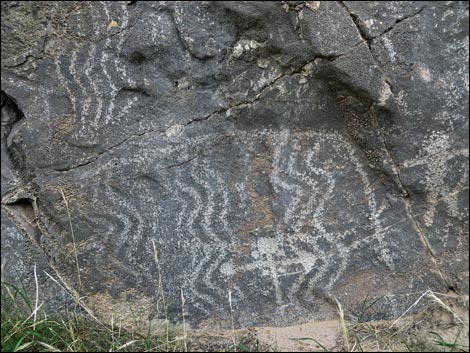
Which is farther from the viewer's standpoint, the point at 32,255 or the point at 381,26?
the point at 32,255

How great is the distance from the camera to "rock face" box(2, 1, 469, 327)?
1792mm

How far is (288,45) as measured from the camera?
181cm

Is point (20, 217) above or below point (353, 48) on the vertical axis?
below

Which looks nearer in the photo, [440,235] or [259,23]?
[259,23]

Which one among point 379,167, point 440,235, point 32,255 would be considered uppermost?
point 379,167

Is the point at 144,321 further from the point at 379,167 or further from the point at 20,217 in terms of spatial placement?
the point at 379,167

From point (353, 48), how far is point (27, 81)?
0.98 meters

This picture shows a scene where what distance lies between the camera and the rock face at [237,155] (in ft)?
5.88

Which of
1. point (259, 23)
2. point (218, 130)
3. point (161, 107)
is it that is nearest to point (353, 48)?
point (259, 23)

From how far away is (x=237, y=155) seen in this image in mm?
1899

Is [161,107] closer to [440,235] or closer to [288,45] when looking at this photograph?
[288,45]

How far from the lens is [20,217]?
196 cm

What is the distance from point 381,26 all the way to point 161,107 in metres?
0.69

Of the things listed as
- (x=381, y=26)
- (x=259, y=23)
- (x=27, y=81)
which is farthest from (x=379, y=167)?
(x=27, y=81)
